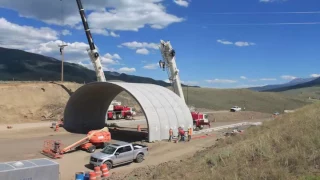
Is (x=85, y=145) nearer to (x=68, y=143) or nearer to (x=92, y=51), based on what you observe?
(x=68, y=143)

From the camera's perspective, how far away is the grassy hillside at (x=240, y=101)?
100 meters

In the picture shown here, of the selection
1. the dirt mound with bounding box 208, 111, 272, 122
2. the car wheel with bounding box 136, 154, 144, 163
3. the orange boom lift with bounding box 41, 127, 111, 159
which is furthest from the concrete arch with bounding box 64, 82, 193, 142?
the dirt mound with bounding box 208, 111, 272, 122

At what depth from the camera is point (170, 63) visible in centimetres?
5081

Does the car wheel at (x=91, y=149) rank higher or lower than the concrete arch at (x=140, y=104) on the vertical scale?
lower

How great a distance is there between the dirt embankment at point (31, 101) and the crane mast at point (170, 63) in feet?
66.9

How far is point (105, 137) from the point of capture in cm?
3122

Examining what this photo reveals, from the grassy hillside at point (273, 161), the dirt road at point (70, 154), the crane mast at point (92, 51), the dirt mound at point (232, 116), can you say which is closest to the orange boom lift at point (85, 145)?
the dirt road at point (70, 154)

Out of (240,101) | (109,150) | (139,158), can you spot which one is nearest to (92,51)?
(139,158)

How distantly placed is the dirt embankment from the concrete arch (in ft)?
38.6

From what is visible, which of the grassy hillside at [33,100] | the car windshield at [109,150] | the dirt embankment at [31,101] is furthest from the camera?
the grassy hillside at [33,100]

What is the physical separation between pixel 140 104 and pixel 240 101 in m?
81.4

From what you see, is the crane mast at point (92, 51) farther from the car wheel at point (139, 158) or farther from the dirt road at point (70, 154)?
the car wheel at point (139, 158)

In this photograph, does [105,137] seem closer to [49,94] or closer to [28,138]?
[28,138]

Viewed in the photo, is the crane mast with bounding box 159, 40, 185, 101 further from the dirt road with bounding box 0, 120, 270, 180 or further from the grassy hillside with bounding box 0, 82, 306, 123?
the grassy hillside with bounding box 0, 82, 306, 123
